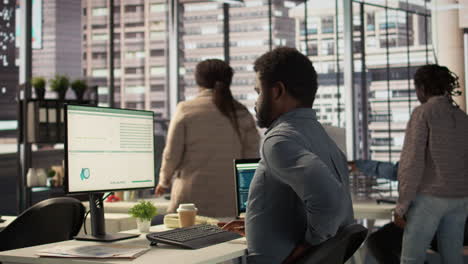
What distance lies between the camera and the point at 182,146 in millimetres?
3414

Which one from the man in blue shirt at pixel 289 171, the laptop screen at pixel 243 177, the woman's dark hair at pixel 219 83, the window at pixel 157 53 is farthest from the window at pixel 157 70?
the man in blue shirt at pixel 289 171

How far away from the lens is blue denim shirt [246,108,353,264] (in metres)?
1.77

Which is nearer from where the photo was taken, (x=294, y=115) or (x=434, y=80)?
(x=294, y=115)

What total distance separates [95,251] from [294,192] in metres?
0.75

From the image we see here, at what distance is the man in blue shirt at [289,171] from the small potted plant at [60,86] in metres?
3.84

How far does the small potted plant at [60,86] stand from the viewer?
5520 mm

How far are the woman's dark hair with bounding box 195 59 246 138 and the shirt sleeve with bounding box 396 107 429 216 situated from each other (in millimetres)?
1066

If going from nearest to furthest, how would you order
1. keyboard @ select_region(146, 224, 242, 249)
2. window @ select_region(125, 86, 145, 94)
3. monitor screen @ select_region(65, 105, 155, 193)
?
keyboard @ select_region(146, 224, 242, 249)
monitor screen @ select_region(65, 105, 155, 193)
window @ select_region(125, 86, 145, 94)

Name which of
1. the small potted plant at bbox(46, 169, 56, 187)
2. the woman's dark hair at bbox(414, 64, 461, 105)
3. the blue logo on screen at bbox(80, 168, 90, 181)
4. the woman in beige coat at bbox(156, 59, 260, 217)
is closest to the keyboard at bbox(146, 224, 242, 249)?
the blue logo on screen at bbox(80, 168, 90, 181)

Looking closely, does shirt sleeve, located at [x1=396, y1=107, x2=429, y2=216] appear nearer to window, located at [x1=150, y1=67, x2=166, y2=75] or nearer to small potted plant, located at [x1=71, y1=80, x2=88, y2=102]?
small potted plant, located at [x1=71, y1=80, x2=88, y2=102]

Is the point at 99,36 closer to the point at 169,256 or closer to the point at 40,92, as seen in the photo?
the point at 40,92

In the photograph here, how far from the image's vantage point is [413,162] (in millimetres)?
3752

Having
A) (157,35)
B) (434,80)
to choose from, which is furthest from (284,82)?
(157,35)

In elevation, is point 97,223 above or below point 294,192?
below
